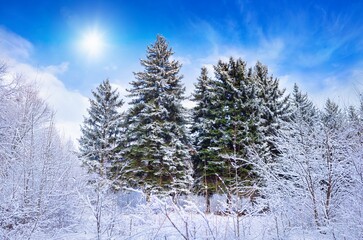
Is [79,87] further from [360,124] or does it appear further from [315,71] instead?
[360,124]

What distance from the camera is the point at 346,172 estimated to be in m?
5.70

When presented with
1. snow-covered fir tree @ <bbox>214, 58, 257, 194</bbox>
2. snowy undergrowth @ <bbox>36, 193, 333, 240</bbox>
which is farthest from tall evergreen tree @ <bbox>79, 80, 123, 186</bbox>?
snowy undergrowth @ <bbox>36, 193, 333, 240</bbox>

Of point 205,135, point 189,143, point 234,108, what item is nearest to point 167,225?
point 205,135

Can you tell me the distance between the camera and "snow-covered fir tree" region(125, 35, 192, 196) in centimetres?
1565

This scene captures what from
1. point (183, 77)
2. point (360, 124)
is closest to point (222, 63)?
point (183, 77)

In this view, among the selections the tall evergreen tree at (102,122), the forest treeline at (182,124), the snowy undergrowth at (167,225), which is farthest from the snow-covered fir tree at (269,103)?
the snowy undergrowth at (167,225)

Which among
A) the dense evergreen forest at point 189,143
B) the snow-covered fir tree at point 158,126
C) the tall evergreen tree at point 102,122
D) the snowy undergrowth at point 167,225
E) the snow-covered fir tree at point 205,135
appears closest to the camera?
the snowy undergrowth at point 167,225

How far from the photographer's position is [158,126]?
53.5ft

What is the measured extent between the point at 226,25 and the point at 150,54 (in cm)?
666

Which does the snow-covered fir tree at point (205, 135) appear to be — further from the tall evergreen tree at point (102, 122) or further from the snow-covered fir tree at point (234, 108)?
the tall evergreen tree at point (102, 122)

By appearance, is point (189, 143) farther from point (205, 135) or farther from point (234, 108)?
point (234, 108)

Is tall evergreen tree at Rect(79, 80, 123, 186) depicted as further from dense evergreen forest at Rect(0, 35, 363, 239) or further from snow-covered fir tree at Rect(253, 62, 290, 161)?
snow-covered fir tree at Rect(253, 62, 290, 161)

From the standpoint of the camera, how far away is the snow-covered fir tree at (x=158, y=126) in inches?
616

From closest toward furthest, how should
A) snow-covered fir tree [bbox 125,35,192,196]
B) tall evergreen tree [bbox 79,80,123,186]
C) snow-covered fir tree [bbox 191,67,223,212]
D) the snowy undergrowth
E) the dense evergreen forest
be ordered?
the snowy undergrowth, the dense evergreen forest, snow-covered fir tree [bbox 125,35,192,196], snow-covered fir tree [bbox 191,67,223,212], tall evergreen tree [bbox 79,80,123,186]
